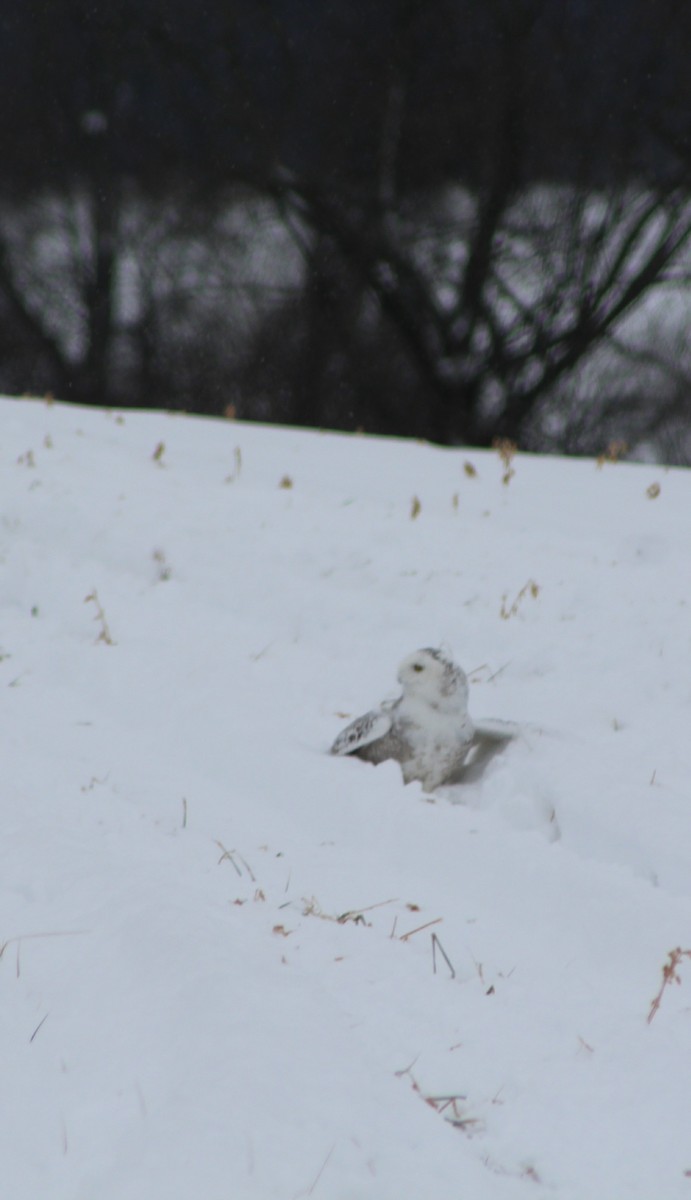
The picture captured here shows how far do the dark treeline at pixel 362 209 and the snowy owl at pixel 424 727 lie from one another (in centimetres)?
644

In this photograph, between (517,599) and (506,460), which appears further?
(506,460)

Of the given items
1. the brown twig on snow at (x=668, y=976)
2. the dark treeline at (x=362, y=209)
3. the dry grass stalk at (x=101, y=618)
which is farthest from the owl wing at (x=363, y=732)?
the dark treeline at (x=362, y=209)

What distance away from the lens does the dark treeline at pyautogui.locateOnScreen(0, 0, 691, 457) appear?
8.99 metres

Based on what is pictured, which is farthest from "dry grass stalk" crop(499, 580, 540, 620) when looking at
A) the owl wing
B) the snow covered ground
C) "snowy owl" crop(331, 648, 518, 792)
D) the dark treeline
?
the dark treeline

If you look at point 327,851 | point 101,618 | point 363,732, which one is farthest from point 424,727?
point 101,618

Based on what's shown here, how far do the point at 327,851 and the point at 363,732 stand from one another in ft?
1.93

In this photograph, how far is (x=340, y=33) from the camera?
905cm

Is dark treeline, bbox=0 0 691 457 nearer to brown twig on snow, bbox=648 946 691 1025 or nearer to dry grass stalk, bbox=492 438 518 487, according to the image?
dry grass stalk, bbox=492 438 518 487

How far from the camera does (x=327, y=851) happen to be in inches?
105

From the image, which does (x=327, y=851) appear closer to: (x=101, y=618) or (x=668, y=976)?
(x=668, y=976)

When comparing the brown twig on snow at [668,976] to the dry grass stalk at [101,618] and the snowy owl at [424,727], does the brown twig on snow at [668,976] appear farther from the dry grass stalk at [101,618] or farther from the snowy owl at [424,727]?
the dry grass stalk at [101,618]

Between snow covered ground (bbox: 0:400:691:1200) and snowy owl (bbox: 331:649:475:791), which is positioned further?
snowy owl (bbox: 331:649:475:791)

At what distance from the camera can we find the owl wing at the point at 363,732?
10.5 ft

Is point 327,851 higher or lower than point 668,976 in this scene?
lower
